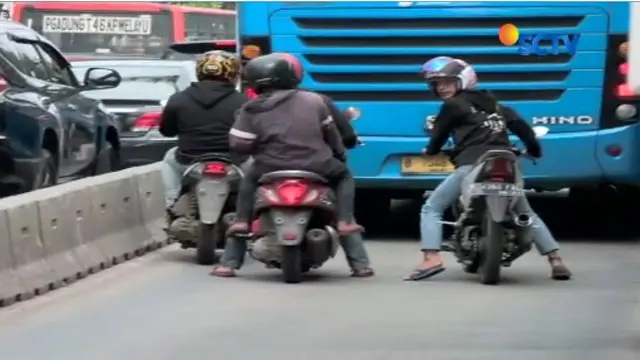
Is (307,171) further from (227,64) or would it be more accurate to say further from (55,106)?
(55,106)

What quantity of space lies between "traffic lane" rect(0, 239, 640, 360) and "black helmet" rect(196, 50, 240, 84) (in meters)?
1.46

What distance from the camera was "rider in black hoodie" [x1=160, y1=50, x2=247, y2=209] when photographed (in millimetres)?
12328

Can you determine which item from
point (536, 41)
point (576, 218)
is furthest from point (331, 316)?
point (576, 218)

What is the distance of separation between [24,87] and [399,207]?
18.0 ft

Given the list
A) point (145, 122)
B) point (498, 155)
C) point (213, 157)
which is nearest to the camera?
point (498, 155)

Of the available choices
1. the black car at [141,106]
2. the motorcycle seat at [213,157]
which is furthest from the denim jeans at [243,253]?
the black car at [141,106]

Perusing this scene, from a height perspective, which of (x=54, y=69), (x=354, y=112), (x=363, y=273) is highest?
(x=54, y=69)

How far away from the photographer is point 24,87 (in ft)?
44.8

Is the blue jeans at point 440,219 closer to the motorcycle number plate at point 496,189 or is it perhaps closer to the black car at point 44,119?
the motorcycle number plate at point 496,189

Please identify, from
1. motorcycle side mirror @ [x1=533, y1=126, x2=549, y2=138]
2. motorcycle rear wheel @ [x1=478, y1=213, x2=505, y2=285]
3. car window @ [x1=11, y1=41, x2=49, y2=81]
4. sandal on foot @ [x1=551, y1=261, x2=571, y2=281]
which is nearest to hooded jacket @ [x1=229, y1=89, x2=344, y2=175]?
motorcycle rear wheel @ [x1=478, y1=213, x2=505, y2=285]

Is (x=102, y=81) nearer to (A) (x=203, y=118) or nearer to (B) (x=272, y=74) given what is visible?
(A) (x=203, y=118)

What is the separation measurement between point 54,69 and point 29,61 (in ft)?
2.71

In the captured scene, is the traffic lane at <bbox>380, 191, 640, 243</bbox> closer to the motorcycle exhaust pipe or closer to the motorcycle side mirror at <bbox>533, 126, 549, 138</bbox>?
the motorcycle side mirror at <bbox>533, 126, 549, 138</bbox>

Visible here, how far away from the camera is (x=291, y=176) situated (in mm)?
10977
